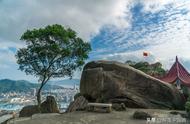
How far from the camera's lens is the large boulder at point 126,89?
75.9ft

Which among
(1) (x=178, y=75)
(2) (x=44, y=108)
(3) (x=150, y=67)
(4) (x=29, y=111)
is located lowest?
(4) (x=29, y=111)

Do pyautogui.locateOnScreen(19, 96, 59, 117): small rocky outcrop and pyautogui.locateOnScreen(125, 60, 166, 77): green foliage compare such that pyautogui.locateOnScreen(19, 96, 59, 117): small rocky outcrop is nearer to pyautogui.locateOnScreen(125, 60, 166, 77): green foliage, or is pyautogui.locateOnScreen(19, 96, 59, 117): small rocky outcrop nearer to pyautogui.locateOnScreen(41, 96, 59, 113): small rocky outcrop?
pyautogui.locateOnScreen(41, 96, 59, 113): small rocky outcrop

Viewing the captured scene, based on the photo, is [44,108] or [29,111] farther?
[44,108]

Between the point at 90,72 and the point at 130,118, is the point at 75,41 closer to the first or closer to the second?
the point at 90,72

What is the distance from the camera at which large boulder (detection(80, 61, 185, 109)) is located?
75.9 feet

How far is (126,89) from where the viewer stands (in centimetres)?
2528

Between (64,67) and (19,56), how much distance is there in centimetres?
552

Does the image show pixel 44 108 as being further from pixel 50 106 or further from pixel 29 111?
pixel 29 111

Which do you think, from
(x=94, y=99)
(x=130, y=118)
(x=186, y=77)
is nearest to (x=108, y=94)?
(x=94, y=99)

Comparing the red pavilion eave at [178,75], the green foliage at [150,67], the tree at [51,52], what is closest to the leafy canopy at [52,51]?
the tree at [51,52]

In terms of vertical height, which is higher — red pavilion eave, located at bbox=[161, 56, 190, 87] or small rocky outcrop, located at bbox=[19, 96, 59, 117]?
red pavilion eave, located at bbox=[161, 56, 190, 87]

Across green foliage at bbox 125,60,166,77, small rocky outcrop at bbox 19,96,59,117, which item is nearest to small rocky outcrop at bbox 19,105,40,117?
small rocky outcrop at bbox 19,96,59,117

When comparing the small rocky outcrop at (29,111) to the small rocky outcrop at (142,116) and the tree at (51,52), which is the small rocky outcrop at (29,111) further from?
the small rocky outcrop at (142,116)

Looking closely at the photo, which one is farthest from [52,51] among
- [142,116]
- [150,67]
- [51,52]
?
[150,67]
